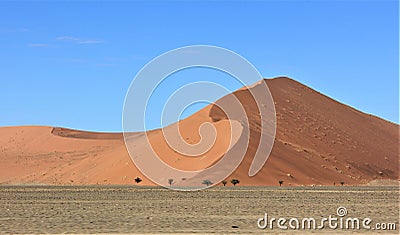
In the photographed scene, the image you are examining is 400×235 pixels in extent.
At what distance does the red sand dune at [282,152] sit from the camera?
10425cm

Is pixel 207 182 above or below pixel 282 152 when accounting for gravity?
below

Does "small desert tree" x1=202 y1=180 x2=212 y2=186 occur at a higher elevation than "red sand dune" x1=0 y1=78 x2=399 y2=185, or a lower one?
lower

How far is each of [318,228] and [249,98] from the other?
340 ft

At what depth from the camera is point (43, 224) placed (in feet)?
93.8

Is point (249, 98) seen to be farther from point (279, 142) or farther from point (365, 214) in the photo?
point (365, 214)

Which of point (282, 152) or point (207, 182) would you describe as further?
point (282, 152)

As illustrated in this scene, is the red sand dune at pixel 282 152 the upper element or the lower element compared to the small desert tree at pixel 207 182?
upper

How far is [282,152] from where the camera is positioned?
109m

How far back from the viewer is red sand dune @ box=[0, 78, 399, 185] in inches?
4104

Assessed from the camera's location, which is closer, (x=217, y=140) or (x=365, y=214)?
(x=365, y=214)

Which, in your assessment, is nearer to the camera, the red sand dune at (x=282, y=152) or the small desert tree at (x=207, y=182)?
the small desert tree at (x=207, y=182)

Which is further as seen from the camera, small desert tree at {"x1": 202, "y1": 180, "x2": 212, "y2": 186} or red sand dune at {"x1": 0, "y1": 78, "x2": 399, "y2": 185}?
red sand dune at {"x1": 0, "y1": 78, "x2": 399, "y2": 185}

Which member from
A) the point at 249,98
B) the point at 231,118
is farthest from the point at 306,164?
the point at 249,98

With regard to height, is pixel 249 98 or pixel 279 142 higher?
pixel 249 98
